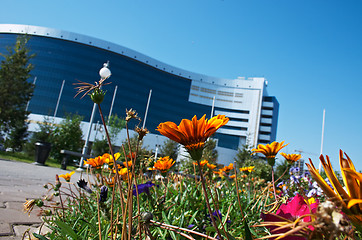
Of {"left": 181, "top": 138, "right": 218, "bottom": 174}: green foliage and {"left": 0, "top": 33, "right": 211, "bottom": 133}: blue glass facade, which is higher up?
{"left": 0, "top": 33, "right": 211, "bottom": 133}: blue glass facade

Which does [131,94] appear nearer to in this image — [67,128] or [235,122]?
[235,122]

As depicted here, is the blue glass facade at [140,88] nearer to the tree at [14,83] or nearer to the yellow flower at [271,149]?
the tree at [14,83]

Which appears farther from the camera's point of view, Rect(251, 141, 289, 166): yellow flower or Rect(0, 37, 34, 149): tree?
Rect(0, 37, 34, 149): tree

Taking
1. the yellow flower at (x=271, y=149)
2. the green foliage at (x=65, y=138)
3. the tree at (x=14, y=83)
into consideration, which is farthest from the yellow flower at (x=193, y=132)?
the tree at (x=14, y=83)

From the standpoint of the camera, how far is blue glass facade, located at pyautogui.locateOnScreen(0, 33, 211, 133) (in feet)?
180

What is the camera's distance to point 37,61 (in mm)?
56219

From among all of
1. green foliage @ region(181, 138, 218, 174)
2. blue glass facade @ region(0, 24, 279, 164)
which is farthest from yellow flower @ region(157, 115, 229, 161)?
blue glass facade @ region(0, 24, 279, 164)

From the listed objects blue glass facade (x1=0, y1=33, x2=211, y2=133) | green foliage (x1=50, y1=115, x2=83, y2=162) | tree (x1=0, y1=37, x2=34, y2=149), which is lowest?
green foliage (x1=50, y1=115, x2=83, y2=162)

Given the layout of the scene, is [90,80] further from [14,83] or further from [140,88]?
[14,83]

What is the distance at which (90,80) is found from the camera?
183 feet

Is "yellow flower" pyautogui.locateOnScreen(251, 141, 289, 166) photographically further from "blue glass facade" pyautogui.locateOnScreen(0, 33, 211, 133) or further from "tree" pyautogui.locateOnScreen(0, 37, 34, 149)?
"blue glass facade" pyautogui.locateOnScreen(0, 33, 211, 133)

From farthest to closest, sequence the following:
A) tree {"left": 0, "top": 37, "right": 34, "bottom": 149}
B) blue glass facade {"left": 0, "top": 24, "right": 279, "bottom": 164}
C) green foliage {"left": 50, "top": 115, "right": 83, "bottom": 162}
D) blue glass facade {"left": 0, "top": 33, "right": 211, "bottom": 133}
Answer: blue glass facade {"left": 0, "top": 24, "right": 279, "bottom": 164}, blue glass facade {"left": 0, "top": 33, "right": 211, "bottom": 133}, green foliage {"left": 50, "top": 115, "right": 83, "bottom": 162}, tree {"left": 0, "top": 37, "right": 34, "bottom": 149}

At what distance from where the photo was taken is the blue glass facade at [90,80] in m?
55.0

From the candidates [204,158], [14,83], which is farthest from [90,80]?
[204,158]
